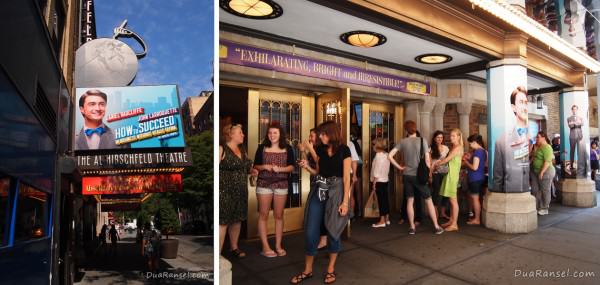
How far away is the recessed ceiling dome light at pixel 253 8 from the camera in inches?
143

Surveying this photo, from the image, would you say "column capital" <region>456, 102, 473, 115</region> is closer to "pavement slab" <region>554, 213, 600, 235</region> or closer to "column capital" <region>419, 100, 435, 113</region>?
"column capital" <region>419, 100, 435, 113</region>

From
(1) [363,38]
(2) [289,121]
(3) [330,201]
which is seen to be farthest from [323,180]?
(1) [363,38]

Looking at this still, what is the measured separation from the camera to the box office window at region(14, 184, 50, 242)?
1722 millimetres

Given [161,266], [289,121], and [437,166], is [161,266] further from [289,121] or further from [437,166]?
[437,166]

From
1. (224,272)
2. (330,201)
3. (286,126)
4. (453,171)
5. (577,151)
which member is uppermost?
(286,126)

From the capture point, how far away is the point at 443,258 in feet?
12.5

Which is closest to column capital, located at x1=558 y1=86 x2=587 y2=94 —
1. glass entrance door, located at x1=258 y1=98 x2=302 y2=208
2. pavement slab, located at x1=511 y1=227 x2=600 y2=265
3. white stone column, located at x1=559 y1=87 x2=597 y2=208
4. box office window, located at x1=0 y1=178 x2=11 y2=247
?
white stone column, located at x1=559 y1=87 x2=597 y2=208

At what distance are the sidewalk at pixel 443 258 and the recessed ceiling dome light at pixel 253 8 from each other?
2.84 meters

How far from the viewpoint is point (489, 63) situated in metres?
5.52

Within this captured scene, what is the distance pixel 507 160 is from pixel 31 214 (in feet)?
19.0

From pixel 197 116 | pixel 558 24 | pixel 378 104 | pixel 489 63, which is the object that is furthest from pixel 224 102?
pixel 558 24

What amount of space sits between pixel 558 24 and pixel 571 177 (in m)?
3.41

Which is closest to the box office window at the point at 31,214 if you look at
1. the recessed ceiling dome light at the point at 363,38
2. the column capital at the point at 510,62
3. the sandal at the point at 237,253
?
the sandal at the point at 237,253

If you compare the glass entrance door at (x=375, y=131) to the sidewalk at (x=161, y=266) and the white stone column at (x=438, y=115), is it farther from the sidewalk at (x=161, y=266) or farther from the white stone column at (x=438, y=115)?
the sidewalk at (x=161, y=266)
